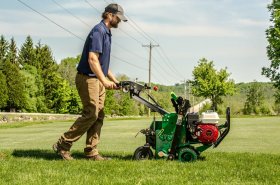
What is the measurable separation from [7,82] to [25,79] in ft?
14.7

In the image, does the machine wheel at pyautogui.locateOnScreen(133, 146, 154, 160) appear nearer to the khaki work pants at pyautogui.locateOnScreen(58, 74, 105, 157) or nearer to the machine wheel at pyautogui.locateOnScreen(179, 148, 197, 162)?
the machine wheel at pyautogui.locateOnScreen(179, 148, 197, 162)

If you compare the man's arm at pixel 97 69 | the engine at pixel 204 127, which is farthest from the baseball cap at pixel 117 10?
the engine at pixel 204 127

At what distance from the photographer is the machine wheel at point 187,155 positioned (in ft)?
22.0

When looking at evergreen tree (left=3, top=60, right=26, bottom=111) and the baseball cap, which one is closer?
the baseball cap

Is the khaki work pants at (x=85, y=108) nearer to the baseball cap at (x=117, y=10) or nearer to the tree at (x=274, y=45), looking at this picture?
the baseball cap at (x=117, y=10)

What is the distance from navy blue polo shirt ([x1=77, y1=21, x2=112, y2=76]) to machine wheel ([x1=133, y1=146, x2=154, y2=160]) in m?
1.27

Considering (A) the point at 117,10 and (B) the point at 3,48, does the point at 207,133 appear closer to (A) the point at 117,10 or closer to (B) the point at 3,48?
(A) the point at 117,10

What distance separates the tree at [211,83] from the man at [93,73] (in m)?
63.5

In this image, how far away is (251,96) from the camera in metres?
91.8

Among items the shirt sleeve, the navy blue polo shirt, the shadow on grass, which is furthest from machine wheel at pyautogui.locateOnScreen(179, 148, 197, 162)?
the shirt sleeve

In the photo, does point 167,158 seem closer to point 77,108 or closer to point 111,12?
point 111,12

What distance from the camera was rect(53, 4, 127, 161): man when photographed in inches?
266

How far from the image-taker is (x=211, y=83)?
71250 mm

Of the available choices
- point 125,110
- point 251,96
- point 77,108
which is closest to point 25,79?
point 77,108
